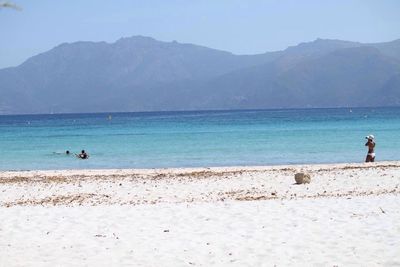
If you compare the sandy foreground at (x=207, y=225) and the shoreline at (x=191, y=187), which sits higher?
the sandy foreground at (x=207, y=225)

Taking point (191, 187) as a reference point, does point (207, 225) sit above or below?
above

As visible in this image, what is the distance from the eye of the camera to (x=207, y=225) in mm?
12438

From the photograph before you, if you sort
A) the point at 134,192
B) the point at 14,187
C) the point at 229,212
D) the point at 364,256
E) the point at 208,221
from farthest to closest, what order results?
the point at 14,187, the point at 134,192, the point at 229,212, the point at 208,221, the point at 364,256

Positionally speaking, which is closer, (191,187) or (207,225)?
(207,225)

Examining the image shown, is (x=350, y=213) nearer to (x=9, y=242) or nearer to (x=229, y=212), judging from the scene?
(x=229, y=212)

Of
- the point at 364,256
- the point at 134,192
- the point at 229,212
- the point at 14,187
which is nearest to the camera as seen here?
the point at 364,256

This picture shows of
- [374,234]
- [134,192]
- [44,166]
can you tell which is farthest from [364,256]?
[44,166]

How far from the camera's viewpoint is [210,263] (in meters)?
9.60

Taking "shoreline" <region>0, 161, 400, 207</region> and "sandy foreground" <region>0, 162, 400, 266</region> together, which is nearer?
"sandy foreground" <region>0, 162, 400, 266</region>

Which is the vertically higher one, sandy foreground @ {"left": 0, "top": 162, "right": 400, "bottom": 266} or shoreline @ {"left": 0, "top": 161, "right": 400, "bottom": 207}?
sandy foreground @ {"left": 0, "top": 162, "right": 400, "bottom": 266}

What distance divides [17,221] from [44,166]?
2411 cm

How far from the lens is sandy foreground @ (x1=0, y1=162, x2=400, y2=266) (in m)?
9.88

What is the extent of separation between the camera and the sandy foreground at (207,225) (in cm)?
988

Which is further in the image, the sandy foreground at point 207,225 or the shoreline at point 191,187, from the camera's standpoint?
the shoreline at point 191,187
